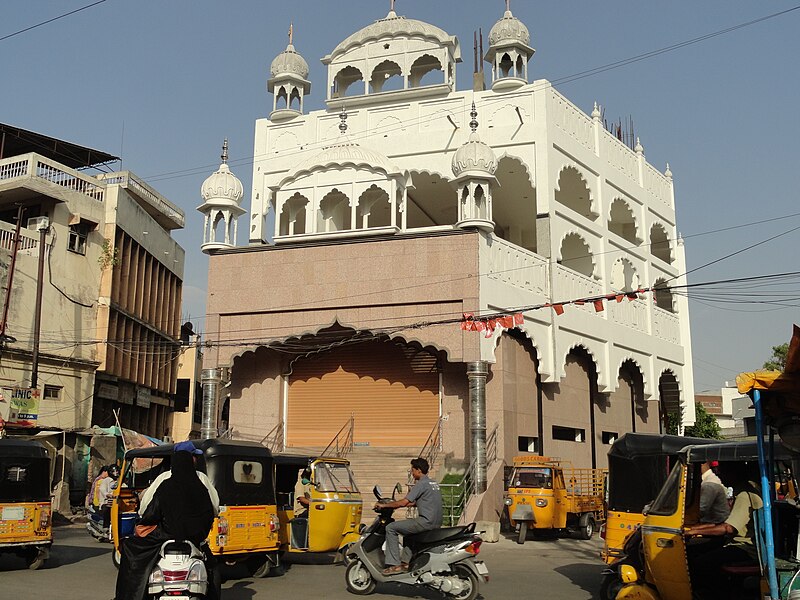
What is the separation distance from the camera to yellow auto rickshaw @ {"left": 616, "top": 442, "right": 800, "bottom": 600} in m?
6.81

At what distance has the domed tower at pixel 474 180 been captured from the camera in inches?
827

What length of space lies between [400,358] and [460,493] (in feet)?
14.7

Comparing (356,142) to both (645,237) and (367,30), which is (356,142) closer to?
(367,30)

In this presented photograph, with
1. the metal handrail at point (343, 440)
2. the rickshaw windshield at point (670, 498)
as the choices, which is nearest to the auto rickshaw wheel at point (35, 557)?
the rickshaw windshield at point (670, 498)

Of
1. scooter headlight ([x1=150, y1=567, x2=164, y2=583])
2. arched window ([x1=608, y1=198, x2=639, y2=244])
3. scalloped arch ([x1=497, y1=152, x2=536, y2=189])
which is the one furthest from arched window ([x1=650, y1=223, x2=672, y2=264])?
scooter headlight ([x1=150, y1=567, x2=164, y2=583])

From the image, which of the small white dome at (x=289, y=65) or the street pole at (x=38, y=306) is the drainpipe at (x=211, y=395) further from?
the small white dome at (x=289, y=65)

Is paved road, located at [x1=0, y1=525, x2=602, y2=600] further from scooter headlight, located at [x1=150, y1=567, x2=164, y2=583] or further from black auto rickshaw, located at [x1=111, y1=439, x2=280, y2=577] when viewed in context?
scooter headlight, located at [x1=150, y1=567, x2=164, y2=583]

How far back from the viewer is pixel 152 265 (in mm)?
35562

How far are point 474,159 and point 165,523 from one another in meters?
15.9

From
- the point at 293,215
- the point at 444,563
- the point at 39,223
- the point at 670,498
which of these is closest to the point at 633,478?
the point at 444,563

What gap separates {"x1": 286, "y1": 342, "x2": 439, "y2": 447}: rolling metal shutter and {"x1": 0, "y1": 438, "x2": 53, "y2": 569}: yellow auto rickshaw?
10612 mm

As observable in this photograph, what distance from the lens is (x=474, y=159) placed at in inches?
836

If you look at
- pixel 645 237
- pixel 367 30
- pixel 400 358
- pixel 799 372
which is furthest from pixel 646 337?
pixel 799 372

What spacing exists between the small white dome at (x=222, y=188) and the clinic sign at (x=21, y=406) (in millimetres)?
7973
